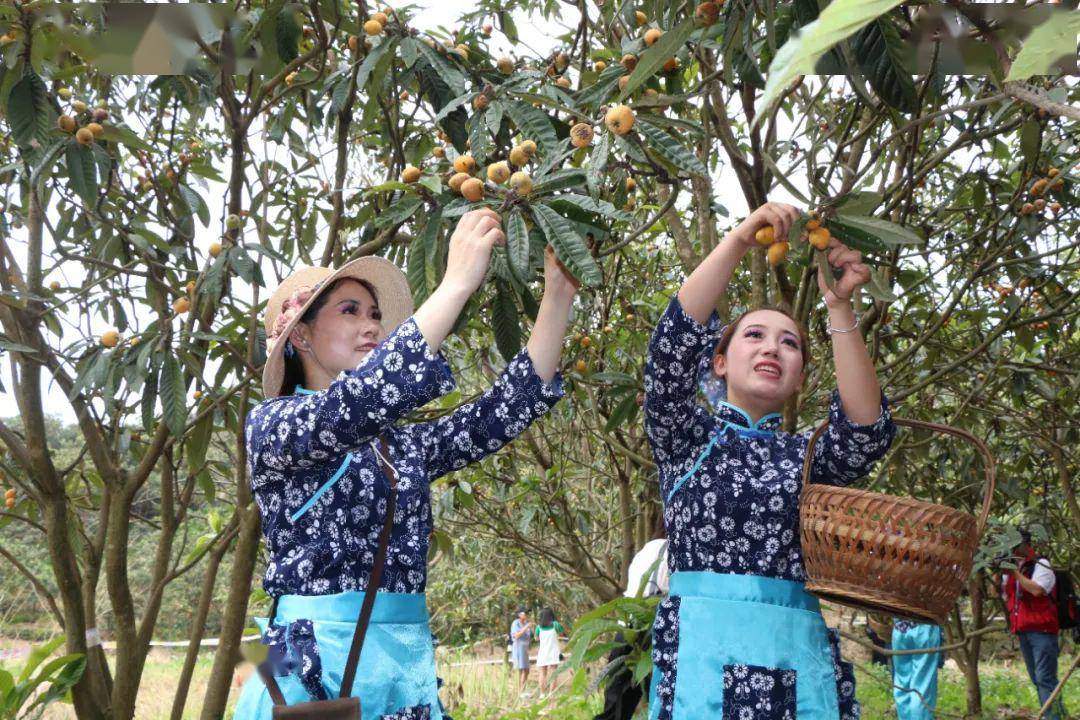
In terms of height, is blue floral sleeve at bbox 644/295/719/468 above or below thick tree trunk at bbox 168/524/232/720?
above

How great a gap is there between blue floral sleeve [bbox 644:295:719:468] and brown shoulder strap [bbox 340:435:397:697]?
53 centimetres

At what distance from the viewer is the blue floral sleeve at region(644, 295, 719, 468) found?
1.90 m

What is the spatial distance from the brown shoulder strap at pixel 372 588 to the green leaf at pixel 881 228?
2.63 feet

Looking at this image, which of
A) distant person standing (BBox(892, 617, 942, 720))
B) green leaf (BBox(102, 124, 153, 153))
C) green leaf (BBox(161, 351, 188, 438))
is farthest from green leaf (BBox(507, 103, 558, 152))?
distant person standing (BBox(892, 617, 942, 720))

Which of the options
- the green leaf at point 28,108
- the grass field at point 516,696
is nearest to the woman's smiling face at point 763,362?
the green leaf at point 28,108

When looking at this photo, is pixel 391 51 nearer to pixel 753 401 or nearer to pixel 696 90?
pixel 696 90

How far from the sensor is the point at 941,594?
160 cm

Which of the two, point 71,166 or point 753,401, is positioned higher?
point 71,166

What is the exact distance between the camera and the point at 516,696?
8.20 m

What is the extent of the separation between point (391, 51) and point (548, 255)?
0.60 m

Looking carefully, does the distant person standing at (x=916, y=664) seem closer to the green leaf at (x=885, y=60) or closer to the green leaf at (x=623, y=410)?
the green leaf at (x=623, y=410)

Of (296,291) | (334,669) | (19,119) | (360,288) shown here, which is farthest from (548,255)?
(19,119)

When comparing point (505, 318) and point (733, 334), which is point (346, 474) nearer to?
point (505, 318)

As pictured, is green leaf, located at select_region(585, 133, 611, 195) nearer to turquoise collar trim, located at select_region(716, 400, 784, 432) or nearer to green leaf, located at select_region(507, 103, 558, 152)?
green leaf, located at select_region(507, 103, 558, 152)
